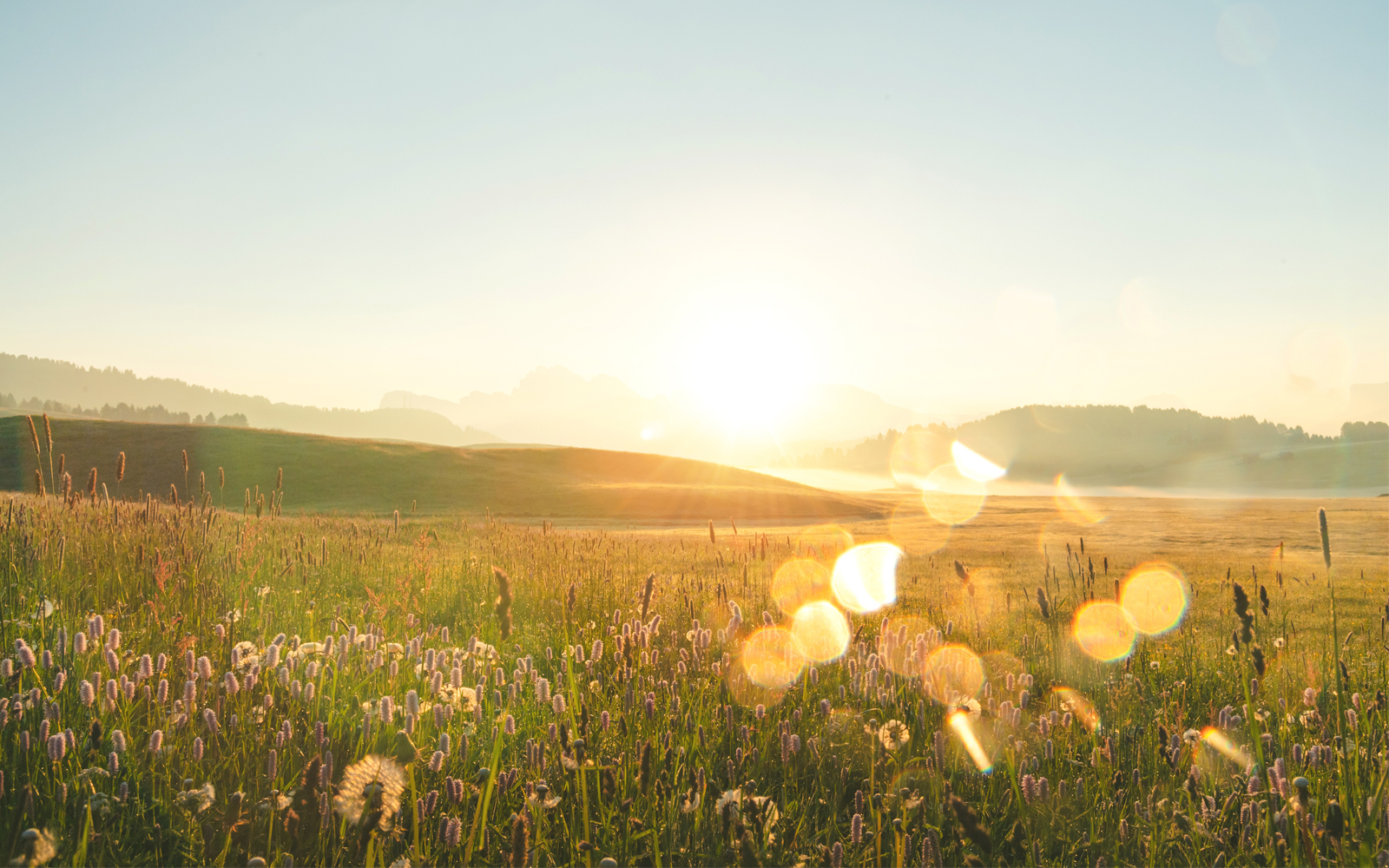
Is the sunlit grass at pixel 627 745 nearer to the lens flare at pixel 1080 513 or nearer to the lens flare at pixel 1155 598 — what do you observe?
the lens flare at pixel 1155 598

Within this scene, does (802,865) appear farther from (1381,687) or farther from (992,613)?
(992,613)

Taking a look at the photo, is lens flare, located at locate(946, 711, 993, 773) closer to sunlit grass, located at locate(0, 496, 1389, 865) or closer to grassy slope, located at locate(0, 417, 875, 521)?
sunlit grass, located at locate(0, 496, 1389, 865)

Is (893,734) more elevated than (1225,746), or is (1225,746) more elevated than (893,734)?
(893,734)

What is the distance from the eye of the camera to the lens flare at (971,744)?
351cm

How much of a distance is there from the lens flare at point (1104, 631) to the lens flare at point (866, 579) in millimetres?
2248

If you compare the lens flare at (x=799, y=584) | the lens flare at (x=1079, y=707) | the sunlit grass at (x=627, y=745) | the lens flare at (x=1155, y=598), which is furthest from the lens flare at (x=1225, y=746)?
the lens flare at (x=1155, y=598)

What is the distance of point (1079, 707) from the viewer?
466 cm

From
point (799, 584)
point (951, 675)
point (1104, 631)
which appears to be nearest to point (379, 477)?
point (799, 584)

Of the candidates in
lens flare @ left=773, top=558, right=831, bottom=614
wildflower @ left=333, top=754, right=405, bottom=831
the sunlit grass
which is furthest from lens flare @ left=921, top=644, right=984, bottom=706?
wildflower @ left=333, top=754, right=405, bottom=831

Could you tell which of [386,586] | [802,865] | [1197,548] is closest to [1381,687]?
[802,865]

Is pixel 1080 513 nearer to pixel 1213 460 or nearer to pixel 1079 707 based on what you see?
pixel 1079 707

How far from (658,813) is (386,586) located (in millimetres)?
7256

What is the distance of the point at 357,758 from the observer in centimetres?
324

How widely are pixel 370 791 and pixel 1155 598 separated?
12455 millimetres
